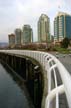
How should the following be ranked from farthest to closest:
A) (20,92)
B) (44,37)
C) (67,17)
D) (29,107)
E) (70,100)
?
(44,37) → (67,17) → (20,92) → (29,107) → (70,100)

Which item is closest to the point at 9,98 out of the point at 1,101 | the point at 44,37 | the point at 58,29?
the point at 1,101

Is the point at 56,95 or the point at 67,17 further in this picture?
the point at 67,17

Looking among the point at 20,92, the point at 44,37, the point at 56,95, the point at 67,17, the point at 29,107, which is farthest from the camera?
the point at 44,37

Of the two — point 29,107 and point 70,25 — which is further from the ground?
point 70,25

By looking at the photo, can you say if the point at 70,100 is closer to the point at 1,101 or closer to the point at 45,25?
the point at 1,101

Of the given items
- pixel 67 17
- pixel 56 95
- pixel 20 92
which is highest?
pixel 67 17

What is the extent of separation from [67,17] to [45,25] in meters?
34.3

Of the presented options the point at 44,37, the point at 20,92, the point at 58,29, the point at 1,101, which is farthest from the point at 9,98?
the point at 44,37

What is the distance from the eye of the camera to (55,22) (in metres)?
170

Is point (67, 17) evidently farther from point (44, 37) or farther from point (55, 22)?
point (44, 37)

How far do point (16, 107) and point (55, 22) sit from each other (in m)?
154

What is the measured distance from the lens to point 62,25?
166m

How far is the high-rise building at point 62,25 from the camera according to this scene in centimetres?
16425

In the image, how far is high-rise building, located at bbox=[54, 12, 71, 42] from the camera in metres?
164
